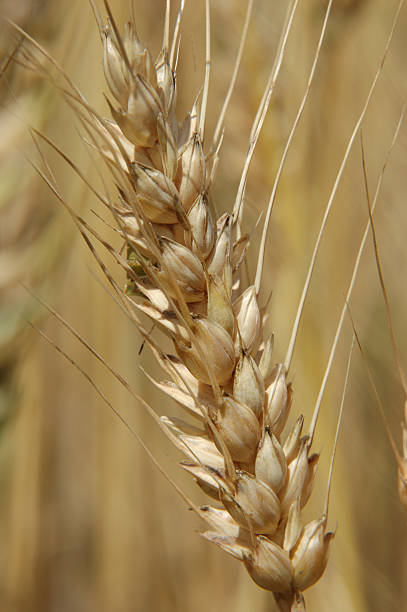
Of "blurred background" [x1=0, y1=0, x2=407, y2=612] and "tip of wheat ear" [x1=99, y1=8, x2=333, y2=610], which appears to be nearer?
"tip of wheat ear" [x1=99, y1=8, x2=333, y2=610]

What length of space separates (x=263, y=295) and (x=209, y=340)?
0.63m

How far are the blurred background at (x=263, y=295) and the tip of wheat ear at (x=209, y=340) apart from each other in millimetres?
92

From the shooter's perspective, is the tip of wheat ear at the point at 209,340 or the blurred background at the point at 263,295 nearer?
the tip of wheat ear at the point at 209,340

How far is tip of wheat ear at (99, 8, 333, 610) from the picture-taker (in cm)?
36

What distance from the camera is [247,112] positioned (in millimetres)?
865

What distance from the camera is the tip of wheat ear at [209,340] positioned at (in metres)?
0.36

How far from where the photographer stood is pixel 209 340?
36 centimetres

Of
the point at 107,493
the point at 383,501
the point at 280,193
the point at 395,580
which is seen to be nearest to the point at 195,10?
the point at 280,193

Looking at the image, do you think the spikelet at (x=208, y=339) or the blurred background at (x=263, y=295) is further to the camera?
the blurred background at (x=263, y=295)

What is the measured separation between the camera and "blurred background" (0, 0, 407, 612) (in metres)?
0.69

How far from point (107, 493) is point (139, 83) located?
2.18 feet

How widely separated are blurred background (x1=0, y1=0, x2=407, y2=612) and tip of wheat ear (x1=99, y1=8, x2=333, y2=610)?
0.09 meters

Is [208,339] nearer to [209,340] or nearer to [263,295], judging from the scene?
[209,340]

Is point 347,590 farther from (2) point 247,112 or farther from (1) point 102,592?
(2) point 247,112
